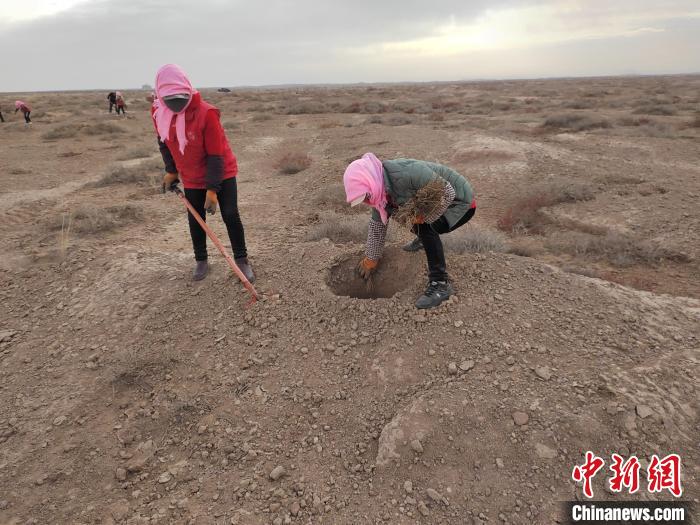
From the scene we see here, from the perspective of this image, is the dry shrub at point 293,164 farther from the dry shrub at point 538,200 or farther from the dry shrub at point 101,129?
the dry shrub at point 101,129

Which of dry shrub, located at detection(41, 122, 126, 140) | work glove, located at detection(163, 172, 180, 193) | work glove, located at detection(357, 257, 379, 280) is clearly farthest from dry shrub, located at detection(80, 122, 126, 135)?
work glove, located at detection(357, 257, 379, 280)

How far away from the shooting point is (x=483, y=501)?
6.72ft

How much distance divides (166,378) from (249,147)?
35.6 feet

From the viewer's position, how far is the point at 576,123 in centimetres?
1352

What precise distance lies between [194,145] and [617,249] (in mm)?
4706

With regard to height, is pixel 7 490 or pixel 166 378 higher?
pixel 166 378

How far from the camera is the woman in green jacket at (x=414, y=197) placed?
8.56 ft

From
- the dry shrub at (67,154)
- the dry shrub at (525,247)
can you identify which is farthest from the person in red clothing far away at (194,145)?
the dry shrub at (67,154)

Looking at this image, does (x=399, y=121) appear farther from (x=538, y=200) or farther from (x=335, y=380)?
(x=335, y=380)

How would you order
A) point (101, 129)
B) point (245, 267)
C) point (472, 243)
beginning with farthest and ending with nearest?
1. point (101, 129)
2. point (472, 243)
3. point (245, 267)

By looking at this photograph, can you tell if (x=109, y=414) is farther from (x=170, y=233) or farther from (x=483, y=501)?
(x=170, y=233)

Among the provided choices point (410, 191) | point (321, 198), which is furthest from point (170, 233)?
point (410, 191)

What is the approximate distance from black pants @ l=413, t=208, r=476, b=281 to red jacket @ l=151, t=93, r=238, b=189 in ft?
5.14

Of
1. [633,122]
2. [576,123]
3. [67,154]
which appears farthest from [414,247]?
[633,122]
